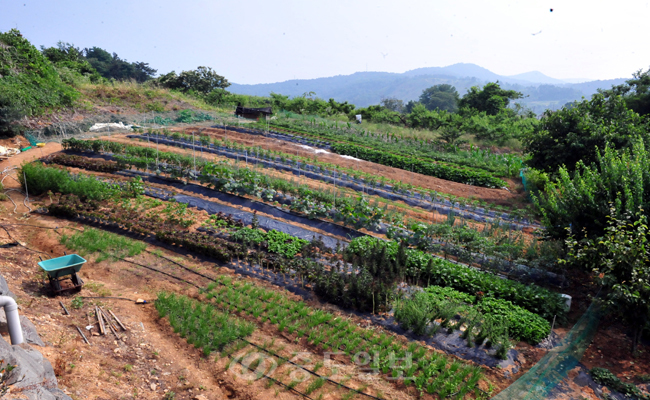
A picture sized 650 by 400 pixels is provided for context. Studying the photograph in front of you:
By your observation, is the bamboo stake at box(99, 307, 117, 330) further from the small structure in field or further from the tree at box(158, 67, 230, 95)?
the tree at box(158, 67, 230, 95)

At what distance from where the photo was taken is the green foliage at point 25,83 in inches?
677

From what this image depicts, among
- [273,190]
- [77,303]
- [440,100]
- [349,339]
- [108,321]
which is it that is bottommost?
[349,339]

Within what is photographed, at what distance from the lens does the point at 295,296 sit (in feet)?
22.6

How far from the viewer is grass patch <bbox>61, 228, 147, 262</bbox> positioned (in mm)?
8000

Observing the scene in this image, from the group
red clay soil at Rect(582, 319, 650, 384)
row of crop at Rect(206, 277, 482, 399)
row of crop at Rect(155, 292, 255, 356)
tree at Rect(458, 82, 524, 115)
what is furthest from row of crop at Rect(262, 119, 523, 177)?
row of crop at Rect(155, 292, 255, 356)

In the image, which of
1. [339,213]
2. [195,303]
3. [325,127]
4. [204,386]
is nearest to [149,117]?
[325,127]

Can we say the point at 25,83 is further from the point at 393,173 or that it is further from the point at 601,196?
the point at 601,196

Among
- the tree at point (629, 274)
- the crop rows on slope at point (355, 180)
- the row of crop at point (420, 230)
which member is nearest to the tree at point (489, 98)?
the crop rows on slope at point (355, 180)

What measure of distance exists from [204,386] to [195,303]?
1.86 metres

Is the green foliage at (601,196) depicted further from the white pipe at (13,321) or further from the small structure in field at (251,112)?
the small structure in field at (251,112)

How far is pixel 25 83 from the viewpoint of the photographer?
20.8 metres

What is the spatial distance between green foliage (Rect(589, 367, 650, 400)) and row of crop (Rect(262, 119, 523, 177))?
513 inches

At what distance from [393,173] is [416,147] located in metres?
5.42

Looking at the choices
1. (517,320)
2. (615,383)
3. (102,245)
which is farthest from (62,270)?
(615,383)
